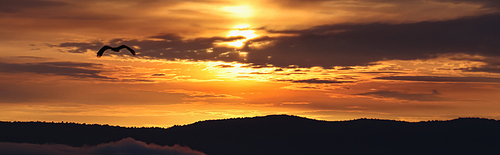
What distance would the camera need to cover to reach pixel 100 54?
70875 millimetres

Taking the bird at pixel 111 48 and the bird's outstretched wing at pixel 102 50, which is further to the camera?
the bird's outstretched wing at pixel 102 50

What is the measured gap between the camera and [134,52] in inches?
2680

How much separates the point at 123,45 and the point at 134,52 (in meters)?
3.38

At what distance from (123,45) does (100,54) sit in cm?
408

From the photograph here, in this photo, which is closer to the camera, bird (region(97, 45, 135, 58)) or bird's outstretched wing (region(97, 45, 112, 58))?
bird (region(97, 45, 135, 58))

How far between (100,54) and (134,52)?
669cm

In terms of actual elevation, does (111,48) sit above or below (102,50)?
above

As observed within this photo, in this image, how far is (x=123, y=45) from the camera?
230ft

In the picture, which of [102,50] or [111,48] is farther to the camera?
[111,48]
